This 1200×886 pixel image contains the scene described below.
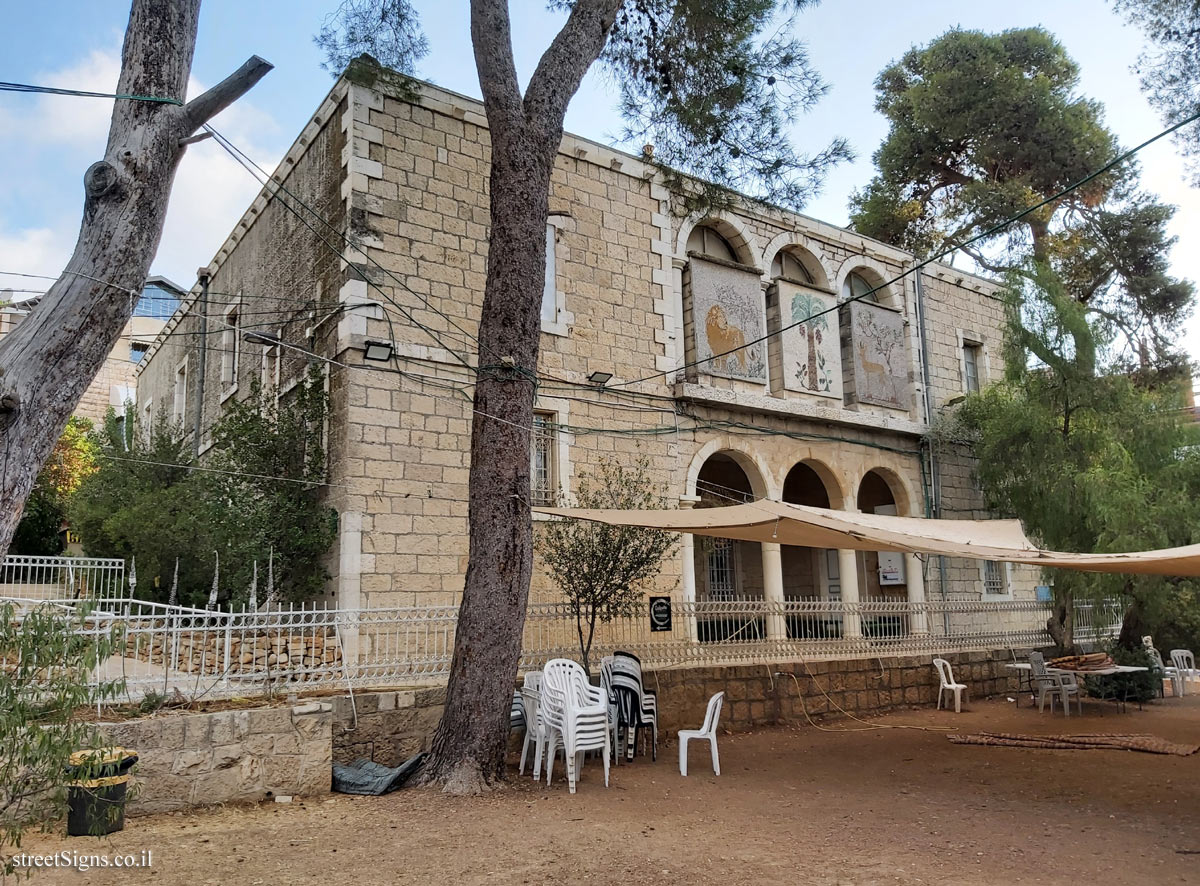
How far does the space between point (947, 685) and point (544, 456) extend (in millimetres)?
5637

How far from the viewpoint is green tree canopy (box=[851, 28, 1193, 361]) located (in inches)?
747

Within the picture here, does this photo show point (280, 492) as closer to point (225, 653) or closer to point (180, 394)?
point (225, 653)

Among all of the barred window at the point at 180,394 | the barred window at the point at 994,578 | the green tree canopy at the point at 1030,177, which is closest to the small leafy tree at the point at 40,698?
the barred window at the point at 180,394

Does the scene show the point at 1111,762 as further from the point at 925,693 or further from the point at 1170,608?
the point at 1170,608

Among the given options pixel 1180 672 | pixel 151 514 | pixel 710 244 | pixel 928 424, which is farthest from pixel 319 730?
pixel 1180 672

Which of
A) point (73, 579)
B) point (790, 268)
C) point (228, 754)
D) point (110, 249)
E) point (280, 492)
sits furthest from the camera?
point (790, 268)

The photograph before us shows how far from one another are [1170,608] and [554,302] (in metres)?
11.0

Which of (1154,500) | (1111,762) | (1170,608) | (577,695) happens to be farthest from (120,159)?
(1170,608)

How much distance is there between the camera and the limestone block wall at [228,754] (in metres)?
5.49

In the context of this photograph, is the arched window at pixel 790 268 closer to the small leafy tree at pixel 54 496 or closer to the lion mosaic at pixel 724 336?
the lion mosaic at pixel 724 336

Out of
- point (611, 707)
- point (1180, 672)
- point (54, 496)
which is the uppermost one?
point (54, 496)

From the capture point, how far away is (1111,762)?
7219 mm

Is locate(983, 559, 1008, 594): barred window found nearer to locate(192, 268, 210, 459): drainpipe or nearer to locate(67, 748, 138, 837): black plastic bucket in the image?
locate(192, 268, 210, 459): drainpipe

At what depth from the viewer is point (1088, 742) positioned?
7.92m
